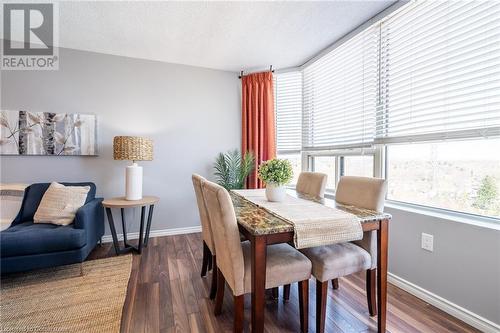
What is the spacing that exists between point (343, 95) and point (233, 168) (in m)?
1.75

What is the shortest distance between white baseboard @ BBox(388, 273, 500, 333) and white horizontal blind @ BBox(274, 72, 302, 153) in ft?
6.54

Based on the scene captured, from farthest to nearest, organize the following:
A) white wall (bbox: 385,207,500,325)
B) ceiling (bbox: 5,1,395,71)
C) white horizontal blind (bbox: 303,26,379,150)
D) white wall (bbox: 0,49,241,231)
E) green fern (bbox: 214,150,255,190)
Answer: green fern (bbox: 214,150,255,190) → white wall (bbox: 0,49,241,231) → white horizontal blind (bbox: 303,26,379,150) → ceiling (bbox: 5,1,395,71) → white wall (bbox: 385,207,500,325)

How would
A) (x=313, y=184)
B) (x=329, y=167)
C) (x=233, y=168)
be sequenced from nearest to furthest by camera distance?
(x=313, y=184), (x=329, y=167), (x=233, y=168)

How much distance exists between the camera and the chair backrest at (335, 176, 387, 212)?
155cm

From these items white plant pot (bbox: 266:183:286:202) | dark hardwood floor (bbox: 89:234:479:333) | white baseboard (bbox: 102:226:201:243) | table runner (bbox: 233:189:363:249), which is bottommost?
dark hardwood floor (bbox: 89:234:479:333)

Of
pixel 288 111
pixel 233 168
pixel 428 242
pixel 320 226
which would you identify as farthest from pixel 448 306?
pixel 288 111

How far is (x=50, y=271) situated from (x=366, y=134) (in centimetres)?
343

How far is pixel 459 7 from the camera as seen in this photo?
1.60m

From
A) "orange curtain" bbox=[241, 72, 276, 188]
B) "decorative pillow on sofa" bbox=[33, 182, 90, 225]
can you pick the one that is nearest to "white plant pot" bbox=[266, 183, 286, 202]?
"orange curtain" bbox=[241, 72, 276, 188]

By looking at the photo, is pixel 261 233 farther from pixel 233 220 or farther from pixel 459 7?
pixel 459 7

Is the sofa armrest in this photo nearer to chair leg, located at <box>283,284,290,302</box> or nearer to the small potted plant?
the small potted plant

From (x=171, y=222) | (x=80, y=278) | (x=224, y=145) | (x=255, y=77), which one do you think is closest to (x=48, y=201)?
(x=80, y=278)

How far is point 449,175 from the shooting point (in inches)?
68.6

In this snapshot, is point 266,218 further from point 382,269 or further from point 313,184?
point 313,184
